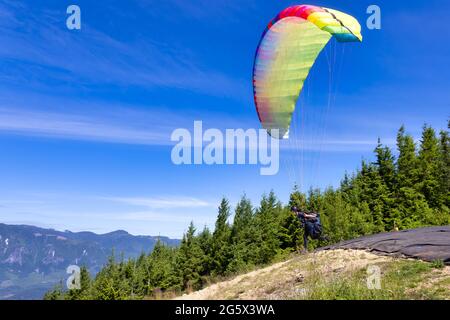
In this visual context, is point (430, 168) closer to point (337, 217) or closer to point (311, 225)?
point (337, 217)

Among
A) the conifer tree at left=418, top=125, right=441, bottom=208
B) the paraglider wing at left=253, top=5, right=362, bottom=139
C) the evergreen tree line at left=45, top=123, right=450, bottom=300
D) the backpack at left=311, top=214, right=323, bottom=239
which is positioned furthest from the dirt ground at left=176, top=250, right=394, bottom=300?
the conifer tree at left=418, top=125, right=441, bottom=208

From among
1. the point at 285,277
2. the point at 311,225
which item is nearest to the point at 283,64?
the point at 311,225

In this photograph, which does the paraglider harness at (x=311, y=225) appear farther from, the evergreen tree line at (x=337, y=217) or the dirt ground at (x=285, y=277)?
the evergreen tree line at (x=337, y=217)

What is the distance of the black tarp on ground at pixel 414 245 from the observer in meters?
11.4

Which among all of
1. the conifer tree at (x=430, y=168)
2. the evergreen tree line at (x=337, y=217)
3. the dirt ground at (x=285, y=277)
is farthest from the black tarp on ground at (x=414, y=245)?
Result: the conifer tree at (x=430, y=168)

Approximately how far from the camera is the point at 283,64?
12555 millimetres

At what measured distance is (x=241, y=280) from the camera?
15.9m

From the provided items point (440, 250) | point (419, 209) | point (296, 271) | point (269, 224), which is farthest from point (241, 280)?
point (269, 224)

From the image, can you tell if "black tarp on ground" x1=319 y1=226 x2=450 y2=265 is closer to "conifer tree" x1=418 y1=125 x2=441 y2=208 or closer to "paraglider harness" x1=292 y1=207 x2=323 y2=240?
"paraglider harness" x1=292 y1=207 x2=323 y2=240

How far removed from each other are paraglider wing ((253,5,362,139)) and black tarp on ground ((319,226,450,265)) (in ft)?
19.3

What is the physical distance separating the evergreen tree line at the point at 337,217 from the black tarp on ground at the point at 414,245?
1715 centimetres

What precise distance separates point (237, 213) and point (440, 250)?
41.6 meters

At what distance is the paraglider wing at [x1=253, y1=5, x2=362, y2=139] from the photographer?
12.2m

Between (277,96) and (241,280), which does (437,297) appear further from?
(241,280)
